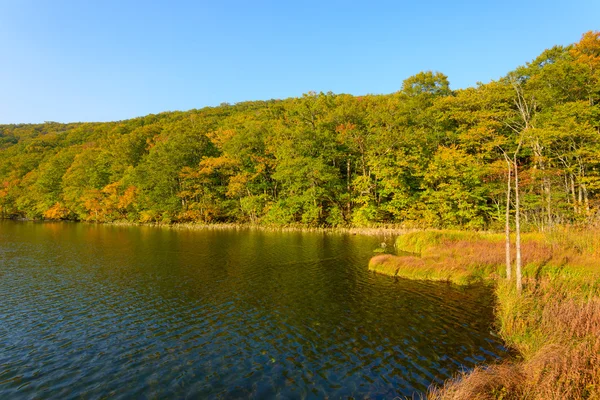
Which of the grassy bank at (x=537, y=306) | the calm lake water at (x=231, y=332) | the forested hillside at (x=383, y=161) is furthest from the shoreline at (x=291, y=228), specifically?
the calm lake water at (x=231, y=332)

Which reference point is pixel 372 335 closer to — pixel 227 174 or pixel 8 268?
pixel 8 268

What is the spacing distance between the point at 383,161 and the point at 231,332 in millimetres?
43842

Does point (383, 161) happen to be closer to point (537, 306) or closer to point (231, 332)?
point (537, 306)

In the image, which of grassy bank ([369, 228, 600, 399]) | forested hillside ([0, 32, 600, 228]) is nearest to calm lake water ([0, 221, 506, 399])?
grassy bank ([369, 228, 600, 399])

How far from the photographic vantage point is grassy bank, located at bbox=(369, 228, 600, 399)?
8.43 metres

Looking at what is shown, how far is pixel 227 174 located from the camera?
229 ft

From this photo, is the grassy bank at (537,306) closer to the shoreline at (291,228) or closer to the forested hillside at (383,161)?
the forested hillside at (383,161)

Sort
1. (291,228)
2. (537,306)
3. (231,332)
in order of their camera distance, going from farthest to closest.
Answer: (291,228)
(231,332)
(537,306)

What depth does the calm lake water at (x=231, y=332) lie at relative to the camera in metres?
10.7

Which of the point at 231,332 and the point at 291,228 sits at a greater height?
the point at 291,228

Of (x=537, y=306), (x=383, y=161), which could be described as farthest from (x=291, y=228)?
(x=537, y=306)

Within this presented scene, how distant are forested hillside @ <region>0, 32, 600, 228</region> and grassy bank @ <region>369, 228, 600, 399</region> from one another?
929 cm

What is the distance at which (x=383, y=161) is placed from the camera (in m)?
53.7

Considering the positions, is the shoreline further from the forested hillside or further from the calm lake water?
the calm lake water
